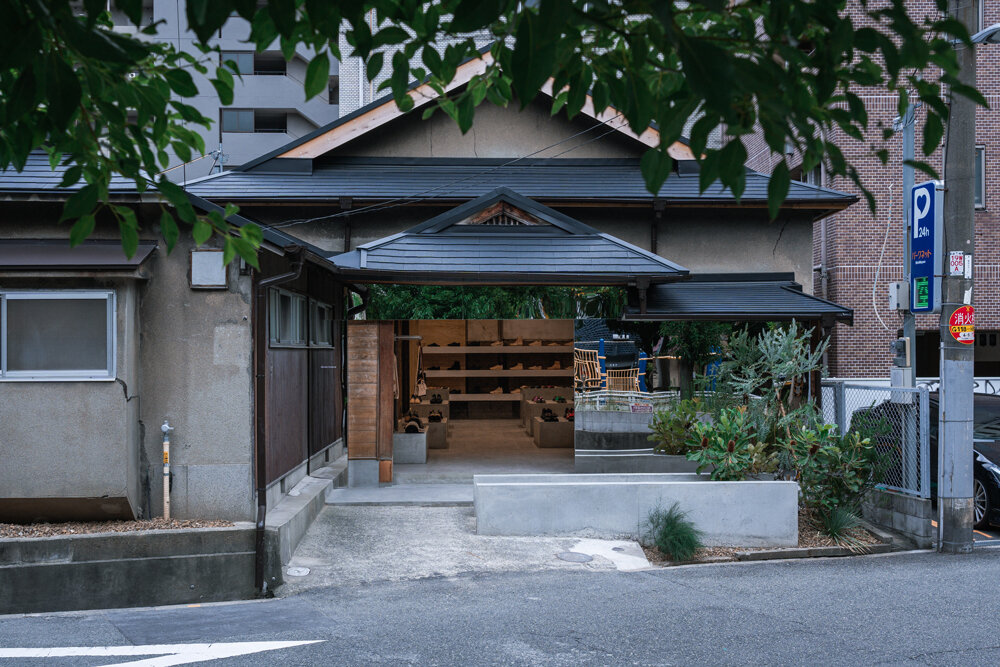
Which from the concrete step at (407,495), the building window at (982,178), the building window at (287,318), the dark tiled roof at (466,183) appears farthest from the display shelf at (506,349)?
the building window at (982,178)

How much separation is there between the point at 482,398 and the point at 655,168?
48.6 feet

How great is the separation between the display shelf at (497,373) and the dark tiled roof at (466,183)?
152 inches

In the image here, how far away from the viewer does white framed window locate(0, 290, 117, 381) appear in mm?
8516

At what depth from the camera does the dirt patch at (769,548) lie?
369 inches

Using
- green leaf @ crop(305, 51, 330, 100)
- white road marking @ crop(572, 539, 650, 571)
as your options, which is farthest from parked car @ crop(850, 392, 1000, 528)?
green leaf @ crop(305, 51, 330, 100)

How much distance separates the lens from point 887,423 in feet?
34.6

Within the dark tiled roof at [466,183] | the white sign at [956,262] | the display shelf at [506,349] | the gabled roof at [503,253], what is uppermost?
the dark tiled roof at [466,183]

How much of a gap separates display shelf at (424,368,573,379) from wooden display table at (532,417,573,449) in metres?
1.69

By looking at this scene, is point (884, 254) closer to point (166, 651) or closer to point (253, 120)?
point (166, 651)

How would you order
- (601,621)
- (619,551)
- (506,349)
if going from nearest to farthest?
(601,621) → (619,551) → (506,349)

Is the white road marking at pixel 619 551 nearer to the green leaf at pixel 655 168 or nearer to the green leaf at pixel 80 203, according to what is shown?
the green leaf at pixel 655 168

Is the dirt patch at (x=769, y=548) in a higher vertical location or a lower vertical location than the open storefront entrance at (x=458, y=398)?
A: lower

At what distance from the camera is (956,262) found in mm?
10023

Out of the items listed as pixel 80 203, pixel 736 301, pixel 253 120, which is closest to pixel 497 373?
pixel 736 301
